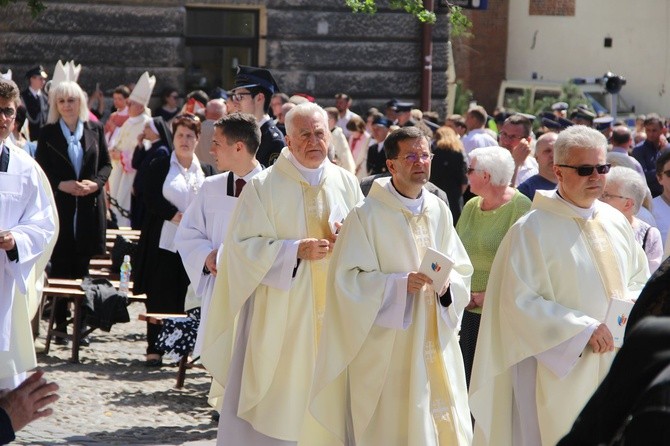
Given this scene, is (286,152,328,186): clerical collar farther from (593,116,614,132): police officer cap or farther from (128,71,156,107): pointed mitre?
(128,71,156,107): pointed mitre

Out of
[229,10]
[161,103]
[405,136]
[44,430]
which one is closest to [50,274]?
[44,430]

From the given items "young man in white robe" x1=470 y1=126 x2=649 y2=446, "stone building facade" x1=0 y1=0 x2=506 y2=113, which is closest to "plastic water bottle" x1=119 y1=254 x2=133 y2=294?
"young man in white robe" x1=470 y1=126 x2=649 y2=446

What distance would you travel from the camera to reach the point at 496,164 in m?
7.44

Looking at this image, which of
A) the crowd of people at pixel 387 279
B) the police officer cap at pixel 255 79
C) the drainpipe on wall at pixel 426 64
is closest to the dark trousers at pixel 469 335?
the crowd of people at pixel 387 279

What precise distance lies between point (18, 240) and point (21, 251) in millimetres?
58

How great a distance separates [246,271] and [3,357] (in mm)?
1286

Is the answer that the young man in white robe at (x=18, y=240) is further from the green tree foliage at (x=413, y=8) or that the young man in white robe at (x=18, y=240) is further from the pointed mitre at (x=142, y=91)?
the pointed mitre at (x=142, y=91)

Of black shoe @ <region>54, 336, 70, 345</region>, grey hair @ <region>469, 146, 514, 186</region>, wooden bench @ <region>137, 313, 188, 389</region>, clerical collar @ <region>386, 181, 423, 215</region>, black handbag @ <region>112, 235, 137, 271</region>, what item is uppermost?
grey hair @ <region>469, 146, 514, 186</region>

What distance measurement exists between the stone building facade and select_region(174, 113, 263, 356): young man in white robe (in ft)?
32.6

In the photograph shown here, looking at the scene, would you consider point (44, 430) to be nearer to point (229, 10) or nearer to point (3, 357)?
point (3, 357)

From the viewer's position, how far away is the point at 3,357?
6.86 m

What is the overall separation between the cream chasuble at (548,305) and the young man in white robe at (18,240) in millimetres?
2388

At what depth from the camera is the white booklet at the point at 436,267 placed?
19.7ft

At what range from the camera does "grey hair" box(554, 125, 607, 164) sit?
19.3ft
